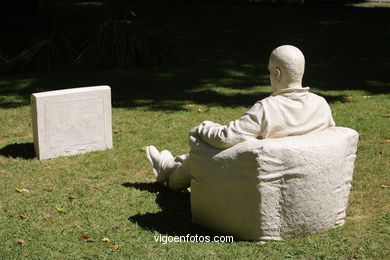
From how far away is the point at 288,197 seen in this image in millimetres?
5352

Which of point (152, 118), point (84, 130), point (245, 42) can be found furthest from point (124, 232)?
point (245, 42)

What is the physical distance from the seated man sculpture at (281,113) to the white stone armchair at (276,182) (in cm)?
9

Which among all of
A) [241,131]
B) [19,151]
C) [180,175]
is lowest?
[19,151]

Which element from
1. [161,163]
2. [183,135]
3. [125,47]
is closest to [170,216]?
[161,163]

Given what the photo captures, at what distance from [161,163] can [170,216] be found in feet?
2.73

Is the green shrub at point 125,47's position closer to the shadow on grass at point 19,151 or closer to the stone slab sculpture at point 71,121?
the shadow on grass at point 19,151

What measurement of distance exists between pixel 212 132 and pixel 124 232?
1.24m

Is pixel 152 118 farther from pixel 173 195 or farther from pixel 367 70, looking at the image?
pixel 367 70

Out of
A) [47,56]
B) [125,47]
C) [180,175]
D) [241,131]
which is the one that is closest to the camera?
[241,131]

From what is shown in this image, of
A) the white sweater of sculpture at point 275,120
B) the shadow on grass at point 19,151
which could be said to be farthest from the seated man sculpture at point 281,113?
the shadow on grass at point 19,151

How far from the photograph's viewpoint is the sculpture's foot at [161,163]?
6.82m

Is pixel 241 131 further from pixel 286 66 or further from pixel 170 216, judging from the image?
pixel 170 216

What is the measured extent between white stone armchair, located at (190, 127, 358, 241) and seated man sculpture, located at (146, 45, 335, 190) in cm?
9

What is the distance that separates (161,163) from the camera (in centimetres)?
692
